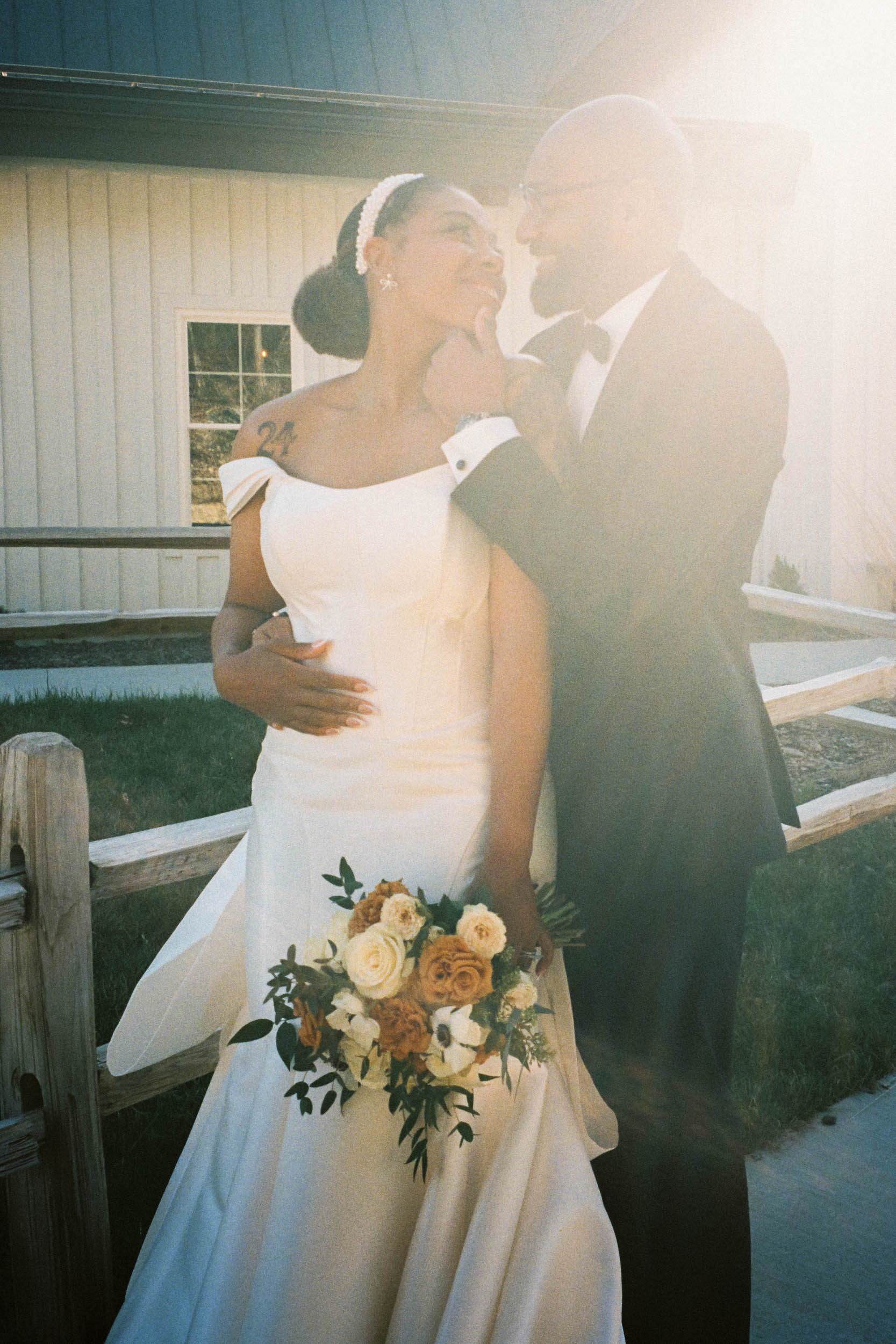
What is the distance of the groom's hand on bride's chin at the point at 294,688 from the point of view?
87.0 inches

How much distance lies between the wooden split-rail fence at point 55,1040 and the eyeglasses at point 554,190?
1478 mm

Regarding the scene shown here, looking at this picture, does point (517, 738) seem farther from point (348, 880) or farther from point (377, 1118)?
point (377, 1118)

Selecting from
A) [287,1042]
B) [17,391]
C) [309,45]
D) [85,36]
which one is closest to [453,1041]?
[287,1042]

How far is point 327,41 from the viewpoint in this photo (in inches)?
391

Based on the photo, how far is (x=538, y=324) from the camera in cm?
1091

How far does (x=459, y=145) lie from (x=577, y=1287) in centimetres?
916

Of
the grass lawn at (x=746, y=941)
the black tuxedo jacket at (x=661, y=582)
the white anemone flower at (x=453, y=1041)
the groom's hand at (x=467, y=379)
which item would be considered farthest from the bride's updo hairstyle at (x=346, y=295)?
the grass lawn at (x=746, y=941)

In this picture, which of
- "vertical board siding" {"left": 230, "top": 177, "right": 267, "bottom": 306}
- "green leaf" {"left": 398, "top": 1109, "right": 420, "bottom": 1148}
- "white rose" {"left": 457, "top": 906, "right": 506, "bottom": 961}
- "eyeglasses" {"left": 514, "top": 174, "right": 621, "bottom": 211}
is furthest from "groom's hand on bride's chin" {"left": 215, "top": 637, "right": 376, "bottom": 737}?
"vertical board siding" {"left": 230, "top": 177, "right": 267, "bottom": 306}

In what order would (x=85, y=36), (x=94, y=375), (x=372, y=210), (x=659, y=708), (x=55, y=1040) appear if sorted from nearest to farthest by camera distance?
(x=659, y=708)
(x=372, y=210)
(x=55, y=1040)
(x=85, y=36)
(x=94, y=375)

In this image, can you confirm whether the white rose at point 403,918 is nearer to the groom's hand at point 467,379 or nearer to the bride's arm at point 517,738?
the bride's arm at point 517,738

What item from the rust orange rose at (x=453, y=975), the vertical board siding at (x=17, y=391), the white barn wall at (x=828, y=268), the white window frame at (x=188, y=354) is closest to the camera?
the rust orange rose at (x=453, y=975)

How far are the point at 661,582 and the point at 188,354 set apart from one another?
906 cm

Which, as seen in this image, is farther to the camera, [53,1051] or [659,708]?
[53,1051]

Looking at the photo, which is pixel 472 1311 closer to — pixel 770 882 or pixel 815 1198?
pixel 815 1198
